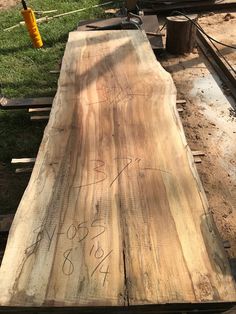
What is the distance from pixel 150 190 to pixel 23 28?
6065 millimetres

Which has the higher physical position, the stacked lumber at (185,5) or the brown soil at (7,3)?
the stacked lumber at (185,5)

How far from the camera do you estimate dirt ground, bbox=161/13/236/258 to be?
3318mm

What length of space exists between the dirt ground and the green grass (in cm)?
179

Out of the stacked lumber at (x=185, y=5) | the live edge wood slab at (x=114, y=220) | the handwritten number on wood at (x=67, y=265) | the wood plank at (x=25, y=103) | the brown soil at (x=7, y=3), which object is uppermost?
the handwritten number on wood at (x=67, y=265)

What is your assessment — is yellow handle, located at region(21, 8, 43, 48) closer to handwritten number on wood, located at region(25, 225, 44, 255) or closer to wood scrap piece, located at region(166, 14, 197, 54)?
wood scrap piece, located at region(166, 14, 197, 54)

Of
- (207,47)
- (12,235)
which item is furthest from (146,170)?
(207,47)

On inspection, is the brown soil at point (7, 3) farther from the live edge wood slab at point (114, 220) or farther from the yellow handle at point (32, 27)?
the live edge wood slab at point (114, 220)

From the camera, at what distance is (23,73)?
5.59 metres

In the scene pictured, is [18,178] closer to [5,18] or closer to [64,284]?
[64,284]

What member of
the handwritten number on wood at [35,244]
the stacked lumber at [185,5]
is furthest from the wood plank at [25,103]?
the stacked lumber at [185,5]

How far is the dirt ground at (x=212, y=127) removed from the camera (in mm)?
3318

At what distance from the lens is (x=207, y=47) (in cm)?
599

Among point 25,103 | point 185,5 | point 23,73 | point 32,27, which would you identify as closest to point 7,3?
point 32,27

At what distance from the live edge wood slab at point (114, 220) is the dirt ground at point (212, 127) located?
102cm
